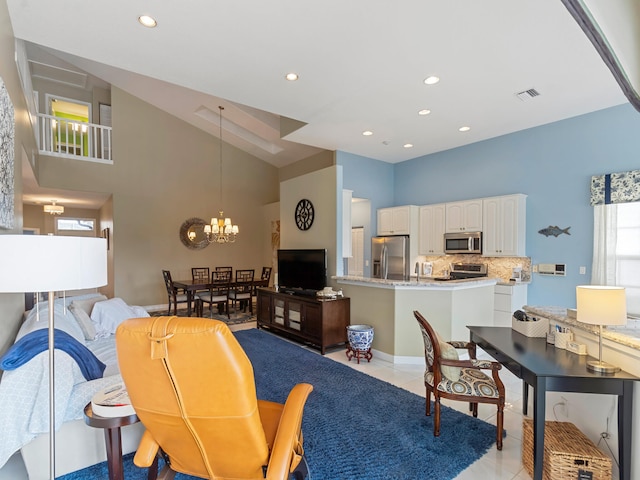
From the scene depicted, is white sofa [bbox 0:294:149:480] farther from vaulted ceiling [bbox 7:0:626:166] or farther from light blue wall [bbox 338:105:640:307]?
light blue wall [bbox 338:105:640:307]

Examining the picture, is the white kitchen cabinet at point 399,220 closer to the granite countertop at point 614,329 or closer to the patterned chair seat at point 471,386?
the granite countertop at point 614,329

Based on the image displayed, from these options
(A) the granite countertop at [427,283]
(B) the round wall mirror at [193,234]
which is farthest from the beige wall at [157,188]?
(A) the granite countertop at [427,283]

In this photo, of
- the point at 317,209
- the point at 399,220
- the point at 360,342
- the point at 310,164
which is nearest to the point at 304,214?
the point at 317,209

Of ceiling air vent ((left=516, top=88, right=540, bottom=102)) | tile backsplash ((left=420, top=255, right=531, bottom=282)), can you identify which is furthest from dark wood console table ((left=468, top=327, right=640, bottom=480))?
tile backsplash ((left=420, top=255, right=531, bottom=282))

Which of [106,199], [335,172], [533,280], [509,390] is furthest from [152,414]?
[106,199]

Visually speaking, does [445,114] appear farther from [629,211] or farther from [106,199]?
[106,199]

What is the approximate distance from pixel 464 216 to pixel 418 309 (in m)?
2.29

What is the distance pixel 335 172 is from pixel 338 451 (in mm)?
4049

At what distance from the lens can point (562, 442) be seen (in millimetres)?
1983

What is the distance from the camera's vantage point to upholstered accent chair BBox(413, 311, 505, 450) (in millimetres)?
2336

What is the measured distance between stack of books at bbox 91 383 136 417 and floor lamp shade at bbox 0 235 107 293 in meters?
0.67

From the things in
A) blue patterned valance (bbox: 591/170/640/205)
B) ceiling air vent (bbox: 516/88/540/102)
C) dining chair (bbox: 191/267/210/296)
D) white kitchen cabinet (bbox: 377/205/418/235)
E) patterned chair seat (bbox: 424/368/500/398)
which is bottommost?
patterned chair seat (bbox: 424/368/500/398)

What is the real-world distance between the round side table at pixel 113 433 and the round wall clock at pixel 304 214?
4419 mm

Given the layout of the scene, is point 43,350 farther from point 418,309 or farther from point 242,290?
point 242,290
